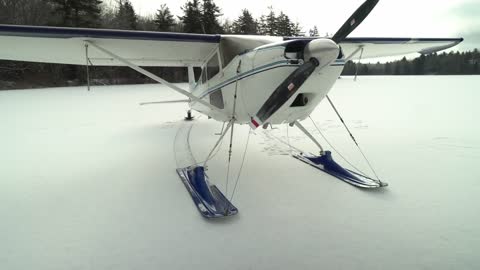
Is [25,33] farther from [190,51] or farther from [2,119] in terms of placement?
[2,119]

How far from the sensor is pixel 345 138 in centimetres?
613

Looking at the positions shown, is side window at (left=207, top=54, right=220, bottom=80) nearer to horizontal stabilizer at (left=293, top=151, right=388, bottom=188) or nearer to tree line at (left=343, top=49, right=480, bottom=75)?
horizontal stabilizer at (left=293, top=151, right=388, bottom=188)

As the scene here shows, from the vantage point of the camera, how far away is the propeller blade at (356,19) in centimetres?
259

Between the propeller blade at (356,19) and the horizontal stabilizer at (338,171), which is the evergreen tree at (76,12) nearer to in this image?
the horizontal stabilizer at (338,171)

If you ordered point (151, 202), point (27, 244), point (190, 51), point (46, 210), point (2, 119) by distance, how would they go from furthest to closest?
1. point (2, 119)
2. point (190, 51)
3. point (151, 202)
4. point (46, 210)
5. point (27, 244)

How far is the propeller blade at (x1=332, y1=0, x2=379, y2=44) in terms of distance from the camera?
8.51 ft

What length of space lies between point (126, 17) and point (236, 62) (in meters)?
39.0

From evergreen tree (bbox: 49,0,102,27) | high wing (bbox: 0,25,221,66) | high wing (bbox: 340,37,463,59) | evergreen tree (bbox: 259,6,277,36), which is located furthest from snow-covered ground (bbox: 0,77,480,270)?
evergreen tree (bbox: 259,6,277,36)

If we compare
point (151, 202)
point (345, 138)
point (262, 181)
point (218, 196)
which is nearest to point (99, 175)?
point (151, 202)

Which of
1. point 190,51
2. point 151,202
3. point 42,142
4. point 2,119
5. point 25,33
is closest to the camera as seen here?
point 151,202

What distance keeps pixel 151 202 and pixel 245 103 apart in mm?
1676

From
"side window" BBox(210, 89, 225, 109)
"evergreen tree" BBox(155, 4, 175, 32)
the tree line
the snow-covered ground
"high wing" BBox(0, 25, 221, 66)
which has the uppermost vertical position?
"evergreen tree" BBox(155, 4, 175, 32)

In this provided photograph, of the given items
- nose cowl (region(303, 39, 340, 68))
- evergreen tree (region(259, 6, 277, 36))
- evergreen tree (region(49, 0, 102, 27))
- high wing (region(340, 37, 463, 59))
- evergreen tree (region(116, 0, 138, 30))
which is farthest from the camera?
evergreen tree (region(259, 6, 277, 36))

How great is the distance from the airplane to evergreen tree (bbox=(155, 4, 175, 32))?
118 ft
